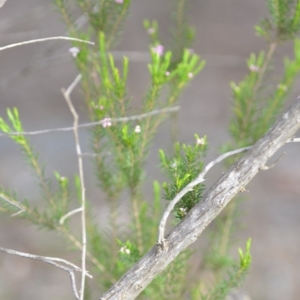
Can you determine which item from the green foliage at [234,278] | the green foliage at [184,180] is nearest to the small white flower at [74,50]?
the green foliage at [184,180]

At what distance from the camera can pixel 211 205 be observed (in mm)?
607

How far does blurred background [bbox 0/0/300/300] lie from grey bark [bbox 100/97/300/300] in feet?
2.52

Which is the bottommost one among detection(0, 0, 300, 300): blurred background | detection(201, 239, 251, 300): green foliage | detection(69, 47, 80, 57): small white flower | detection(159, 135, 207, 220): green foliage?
detection(0, 0, 300, 300): blurred background

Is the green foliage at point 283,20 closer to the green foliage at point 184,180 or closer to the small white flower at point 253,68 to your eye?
the small white flower at point 253,68

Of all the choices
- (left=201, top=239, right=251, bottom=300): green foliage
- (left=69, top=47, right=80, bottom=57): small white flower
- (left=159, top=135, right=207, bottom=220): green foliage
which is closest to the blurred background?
(left=69, top=47, right=80, bottom=57): small white flower

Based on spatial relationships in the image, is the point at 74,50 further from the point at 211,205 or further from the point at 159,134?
the point at 159,134

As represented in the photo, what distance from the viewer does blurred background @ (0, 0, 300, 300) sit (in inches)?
79.5

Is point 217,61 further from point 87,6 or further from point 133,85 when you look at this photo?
point 87,6

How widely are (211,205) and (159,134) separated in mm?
→ 2192

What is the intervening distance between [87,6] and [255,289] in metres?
1.41

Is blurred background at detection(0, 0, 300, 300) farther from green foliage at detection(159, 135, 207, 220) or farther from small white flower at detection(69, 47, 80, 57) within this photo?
green foliage at detection(159, 135, 207, 220)

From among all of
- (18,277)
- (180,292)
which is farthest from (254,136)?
(18,277)

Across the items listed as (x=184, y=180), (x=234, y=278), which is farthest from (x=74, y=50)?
(x=234, y=278)

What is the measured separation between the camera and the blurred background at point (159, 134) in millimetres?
2020
